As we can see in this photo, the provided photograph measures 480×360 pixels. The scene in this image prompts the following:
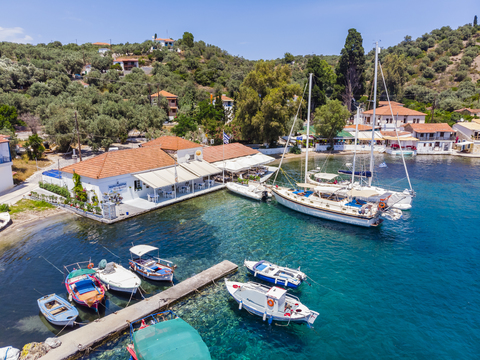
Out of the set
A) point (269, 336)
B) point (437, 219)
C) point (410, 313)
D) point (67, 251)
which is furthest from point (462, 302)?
point (67, 251)

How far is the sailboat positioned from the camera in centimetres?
3195

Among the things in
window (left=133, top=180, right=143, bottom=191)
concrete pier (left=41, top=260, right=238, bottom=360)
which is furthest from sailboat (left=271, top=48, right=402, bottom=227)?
window (left=133, top=180, right=143, bottom=191)

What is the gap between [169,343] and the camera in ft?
45.0

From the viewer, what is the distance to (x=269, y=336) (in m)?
17.5

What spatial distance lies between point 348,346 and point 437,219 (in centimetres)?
2468

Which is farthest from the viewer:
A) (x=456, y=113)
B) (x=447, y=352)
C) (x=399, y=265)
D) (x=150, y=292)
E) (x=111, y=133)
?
(x=456, y=113)

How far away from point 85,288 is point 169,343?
9582mm

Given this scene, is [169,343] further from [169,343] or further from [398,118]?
[398,118]

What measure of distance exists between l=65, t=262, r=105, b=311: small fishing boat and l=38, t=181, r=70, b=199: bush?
1843 cm

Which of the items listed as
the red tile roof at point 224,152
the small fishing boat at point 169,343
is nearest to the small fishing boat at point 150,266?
the small fishing boat at point 169,343

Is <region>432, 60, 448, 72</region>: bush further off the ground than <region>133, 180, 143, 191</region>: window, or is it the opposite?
<region>432, 60, 448, 72</region>: bush

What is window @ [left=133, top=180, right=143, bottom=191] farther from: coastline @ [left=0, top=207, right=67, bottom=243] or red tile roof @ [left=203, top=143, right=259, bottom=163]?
red tile roof @ [left=203, top=143, right=259, bottom=163]

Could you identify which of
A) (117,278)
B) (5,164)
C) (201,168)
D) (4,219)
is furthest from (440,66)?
(4,219)

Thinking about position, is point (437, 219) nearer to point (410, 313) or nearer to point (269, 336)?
point (410, 313)
